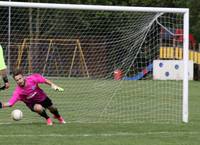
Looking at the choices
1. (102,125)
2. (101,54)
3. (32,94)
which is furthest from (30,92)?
(101,54)

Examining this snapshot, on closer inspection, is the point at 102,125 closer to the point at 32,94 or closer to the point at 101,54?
the point at 32,94

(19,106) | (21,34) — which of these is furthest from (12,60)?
(19,106)

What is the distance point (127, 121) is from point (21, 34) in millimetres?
9303

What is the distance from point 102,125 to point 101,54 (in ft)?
28.4

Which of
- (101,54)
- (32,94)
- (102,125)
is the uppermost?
(101,54)

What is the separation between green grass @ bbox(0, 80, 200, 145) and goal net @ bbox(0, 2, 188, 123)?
4 centimetres

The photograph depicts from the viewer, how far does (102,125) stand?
1070 centimetres

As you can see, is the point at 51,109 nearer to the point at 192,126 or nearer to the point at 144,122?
the point at 144,122

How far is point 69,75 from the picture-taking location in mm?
18969

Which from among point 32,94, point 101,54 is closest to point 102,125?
point 32,94

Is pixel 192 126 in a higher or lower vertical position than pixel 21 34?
lower

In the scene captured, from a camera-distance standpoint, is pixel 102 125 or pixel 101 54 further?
pixel 101 54

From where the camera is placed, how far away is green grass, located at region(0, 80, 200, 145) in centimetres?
901

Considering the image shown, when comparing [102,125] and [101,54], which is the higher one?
[101,54]
